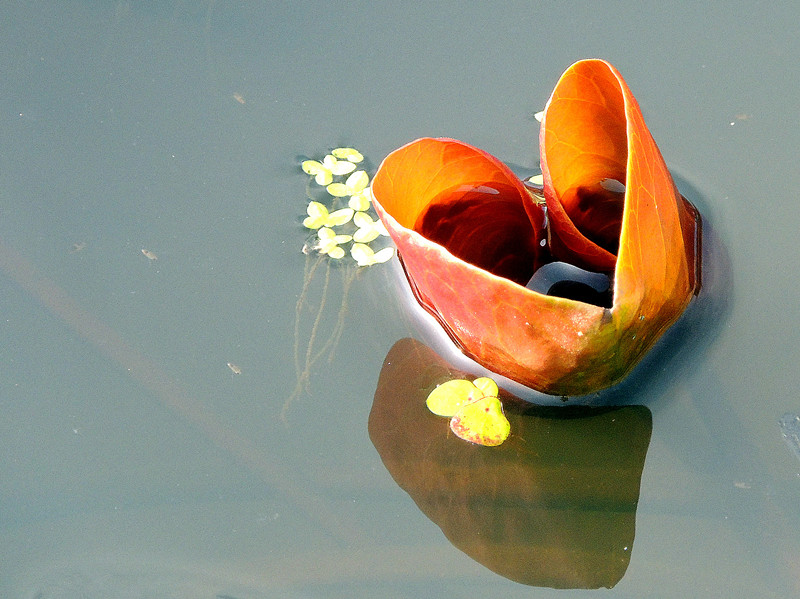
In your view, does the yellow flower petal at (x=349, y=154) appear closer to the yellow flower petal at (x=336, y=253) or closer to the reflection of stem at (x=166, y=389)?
the yellow flower petal at (x=336, y=253)

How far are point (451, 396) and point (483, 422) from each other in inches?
2.8

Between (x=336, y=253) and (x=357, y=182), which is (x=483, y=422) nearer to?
(x=336, y=253)

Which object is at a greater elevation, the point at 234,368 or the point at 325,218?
the point at 325,218

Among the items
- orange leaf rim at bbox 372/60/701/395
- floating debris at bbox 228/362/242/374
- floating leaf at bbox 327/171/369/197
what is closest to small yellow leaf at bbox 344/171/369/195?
floating leaf at bbox 327/171/369/197

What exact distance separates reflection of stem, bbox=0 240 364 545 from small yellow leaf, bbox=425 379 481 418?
0.80 ft

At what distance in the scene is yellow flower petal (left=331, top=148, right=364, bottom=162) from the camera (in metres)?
1.50

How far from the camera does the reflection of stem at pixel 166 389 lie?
1.21 m

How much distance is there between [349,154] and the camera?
150 centimetres

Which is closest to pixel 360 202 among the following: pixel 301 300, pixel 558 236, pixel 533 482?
pixel 301 300

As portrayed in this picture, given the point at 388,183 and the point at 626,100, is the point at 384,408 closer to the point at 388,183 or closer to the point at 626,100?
the point at 388,183

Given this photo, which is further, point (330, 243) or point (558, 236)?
point (330, 243)

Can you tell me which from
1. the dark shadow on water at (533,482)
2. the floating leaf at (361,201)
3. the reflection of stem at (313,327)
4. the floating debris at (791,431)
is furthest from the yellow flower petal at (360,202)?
the floating debris at (791,431)

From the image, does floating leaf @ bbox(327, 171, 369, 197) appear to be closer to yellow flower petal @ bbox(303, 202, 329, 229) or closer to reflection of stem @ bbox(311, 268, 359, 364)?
yellow flower petal @ bbox(303, 202, 329, 229)

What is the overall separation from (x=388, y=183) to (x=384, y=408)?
0.44 m
